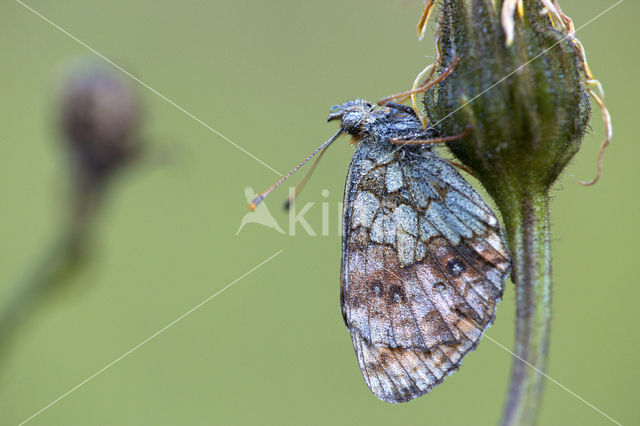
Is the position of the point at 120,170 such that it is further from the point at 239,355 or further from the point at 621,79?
the point at 621,79

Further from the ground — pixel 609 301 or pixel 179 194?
pixel 609 301

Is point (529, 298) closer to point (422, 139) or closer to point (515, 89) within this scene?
point (515, 89)

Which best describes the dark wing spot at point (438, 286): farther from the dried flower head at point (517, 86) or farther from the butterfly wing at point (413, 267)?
the dried flower head at point (517, 86)

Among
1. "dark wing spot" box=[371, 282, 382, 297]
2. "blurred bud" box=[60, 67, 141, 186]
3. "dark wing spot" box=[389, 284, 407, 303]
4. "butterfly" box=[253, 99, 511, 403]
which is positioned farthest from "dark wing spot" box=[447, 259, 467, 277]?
"blurred bud" box=[60, 67, 141, 186]

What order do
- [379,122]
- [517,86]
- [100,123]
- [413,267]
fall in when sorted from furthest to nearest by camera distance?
1. [379,122]
2. [413,267]
3. [100,123]
4. [517,86]

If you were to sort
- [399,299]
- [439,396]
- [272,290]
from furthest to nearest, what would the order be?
[272,290] → [439,396] → [399,299]

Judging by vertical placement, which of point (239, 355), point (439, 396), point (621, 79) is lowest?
point (239, 355)

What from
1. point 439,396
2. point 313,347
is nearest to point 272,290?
point 313,347

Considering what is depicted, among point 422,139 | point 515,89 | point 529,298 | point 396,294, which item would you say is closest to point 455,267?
point 396,294
